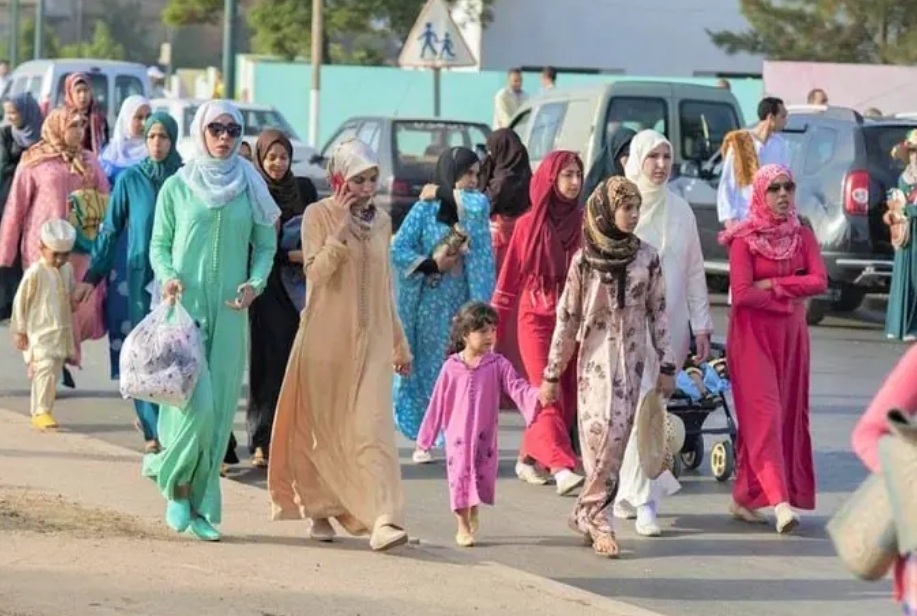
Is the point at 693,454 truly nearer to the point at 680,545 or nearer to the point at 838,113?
the point at 680,545

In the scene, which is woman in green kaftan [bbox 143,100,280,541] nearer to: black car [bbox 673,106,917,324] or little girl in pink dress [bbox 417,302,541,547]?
little girl in pink dress [bbox 417,302,541,547]

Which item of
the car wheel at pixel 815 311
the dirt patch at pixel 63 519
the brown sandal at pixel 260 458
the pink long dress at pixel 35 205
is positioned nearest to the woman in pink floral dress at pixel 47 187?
the pink long dress at pixel 35 205

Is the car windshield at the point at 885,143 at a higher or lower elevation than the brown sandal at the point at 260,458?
higher

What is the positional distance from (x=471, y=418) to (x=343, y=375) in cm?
77

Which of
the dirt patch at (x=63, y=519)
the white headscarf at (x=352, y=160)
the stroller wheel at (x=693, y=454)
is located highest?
the white headscarf at (x=352, y=160)

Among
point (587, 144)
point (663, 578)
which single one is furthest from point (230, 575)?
point (587, 144)

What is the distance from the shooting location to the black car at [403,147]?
84.0 ft

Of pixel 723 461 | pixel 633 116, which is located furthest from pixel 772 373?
pixel 633 116

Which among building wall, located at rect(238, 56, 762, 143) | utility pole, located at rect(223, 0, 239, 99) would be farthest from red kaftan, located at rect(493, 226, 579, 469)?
building wall, located at rect(238, 56, 762, 143)

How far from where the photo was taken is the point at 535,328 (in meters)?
11.2

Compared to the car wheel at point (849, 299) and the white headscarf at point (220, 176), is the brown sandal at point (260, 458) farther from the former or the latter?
the car wheel at point (849, 299)

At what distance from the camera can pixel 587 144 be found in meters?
20.9

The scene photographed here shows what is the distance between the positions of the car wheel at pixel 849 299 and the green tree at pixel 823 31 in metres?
19.8

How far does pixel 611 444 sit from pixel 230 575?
1.93 meters
